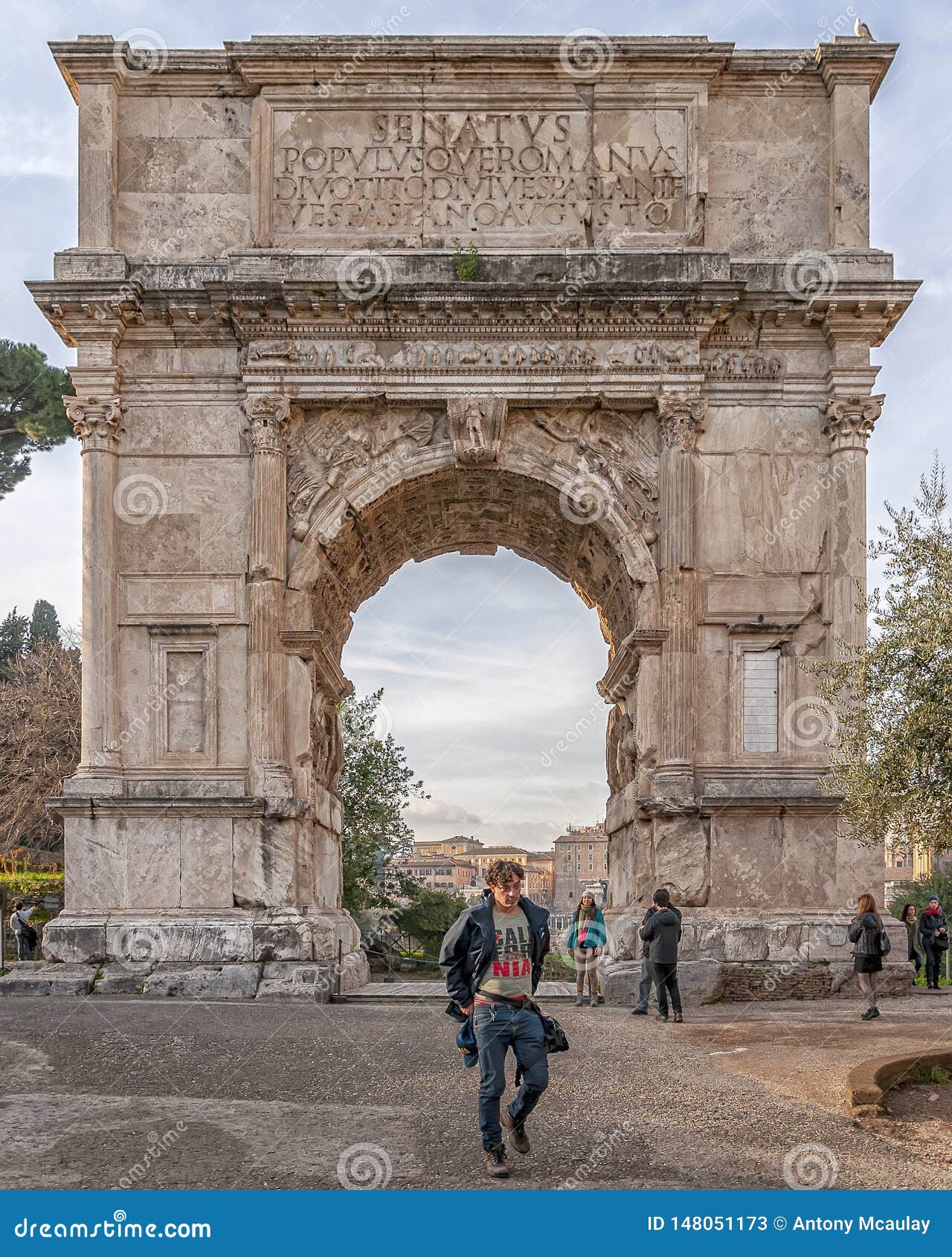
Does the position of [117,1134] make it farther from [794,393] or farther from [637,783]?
[794,393]

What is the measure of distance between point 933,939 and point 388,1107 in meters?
12.2

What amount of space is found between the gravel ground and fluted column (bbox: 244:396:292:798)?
3862 millimetres

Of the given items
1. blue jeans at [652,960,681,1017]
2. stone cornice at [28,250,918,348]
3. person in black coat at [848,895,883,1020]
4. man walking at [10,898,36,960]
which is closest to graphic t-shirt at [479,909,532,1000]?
blue jeans at [652,960,681,1017]

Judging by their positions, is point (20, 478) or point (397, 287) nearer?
point (397, 287)

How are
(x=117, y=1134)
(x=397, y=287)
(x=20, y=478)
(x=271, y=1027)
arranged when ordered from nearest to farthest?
(x=117, y=1134) < (x=271, y=1027) < (x=397, y=287) < (x=20, y=478)

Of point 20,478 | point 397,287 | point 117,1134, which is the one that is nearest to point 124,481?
point 397,287

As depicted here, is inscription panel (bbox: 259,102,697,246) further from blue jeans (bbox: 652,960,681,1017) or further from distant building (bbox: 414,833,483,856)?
distant building (bbox: 414,833,483,856)

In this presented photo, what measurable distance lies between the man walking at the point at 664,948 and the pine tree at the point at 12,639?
34.4m

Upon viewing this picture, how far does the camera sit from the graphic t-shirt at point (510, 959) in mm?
6953

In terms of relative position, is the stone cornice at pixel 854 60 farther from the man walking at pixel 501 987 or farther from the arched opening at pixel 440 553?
the man walking at pixel 501 987

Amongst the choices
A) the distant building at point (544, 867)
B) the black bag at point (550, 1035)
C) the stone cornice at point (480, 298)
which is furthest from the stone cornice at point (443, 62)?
the distant building at point (544, 867)

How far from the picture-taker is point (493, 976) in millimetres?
6977

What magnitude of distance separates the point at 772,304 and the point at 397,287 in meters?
4.62

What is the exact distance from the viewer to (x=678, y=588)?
16.7 m
